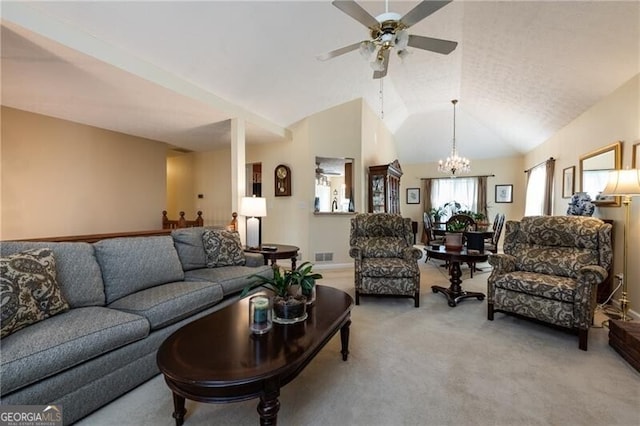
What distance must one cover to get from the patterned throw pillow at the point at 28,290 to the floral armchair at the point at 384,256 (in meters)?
2.61

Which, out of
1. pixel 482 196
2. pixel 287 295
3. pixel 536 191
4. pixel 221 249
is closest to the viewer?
pixel 287 295

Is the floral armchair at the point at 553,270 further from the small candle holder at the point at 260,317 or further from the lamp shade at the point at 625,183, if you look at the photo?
the small candle holder at the point at 260,317

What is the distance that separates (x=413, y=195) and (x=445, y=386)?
746 cm

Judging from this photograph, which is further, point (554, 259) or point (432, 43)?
point (554, 259)

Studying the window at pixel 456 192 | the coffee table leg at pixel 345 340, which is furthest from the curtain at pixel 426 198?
the coffee table leg at pixel 345 340

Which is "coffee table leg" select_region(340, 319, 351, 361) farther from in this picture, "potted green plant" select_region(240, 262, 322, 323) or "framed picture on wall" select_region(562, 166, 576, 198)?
"framed picture on wall" select_region(562, 166, 576, 198)

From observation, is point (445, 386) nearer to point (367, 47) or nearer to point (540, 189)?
point (367, 47)

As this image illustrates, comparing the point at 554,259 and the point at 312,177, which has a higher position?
the point at 312,177

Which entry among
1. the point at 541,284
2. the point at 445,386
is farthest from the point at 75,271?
the point at 541,284

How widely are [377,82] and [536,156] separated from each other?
4215 mm

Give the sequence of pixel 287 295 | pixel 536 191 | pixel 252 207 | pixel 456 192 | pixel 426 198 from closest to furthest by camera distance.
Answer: pixel 287 295 < pixel 252 207 < pixel 536 191 < pixel 456 192 < pixel 426 198

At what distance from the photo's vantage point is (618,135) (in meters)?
3.21

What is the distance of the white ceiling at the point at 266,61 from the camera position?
244 cm

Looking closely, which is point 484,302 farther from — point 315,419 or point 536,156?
point 536,156
